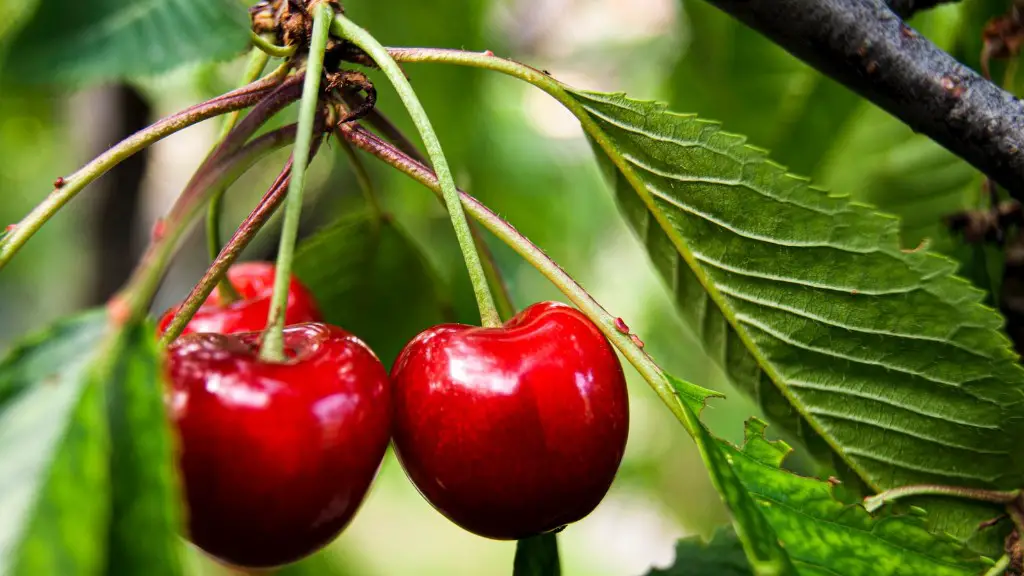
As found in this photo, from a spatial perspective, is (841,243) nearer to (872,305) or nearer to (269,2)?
(872,305)

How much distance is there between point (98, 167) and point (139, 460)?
245mm

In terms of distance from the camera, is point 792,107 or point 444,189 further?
point 792,107

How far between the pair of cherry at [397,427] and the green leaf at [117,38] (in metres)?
0.23

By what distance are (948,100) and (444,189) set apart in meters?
0.42

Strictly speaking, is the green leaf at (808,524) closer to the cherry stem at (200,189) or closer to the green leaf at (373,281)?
the cherry stem at (200,189)

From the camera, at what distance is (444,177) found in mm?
655

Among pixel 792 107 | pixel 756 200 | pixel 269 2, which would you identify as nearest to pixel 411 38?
pixel 792 107

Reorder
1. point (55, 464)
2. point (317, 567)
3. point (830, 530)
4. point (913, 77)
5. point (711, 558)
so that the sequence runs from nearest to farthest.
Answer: point (55, 464) → point (830, 530) → point (913, 77) → point (711, 558) → point (317, 567)

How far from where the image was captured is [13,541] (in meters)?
0.42

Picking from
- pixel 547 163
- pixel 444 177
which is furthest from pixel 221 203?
pixel 547 163

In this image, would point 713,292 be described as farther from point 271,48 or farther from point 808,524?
point 271,48

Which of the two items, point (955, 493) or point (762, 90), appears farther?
point (762, 90)

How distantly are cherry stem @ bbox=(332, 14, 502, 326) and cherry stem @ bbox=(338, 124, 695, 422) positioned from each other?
0.08ft

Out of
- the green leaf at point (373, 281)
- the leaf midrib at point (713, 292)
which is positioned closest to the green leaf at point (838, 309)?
the leaf midrib at point (713, 292)
